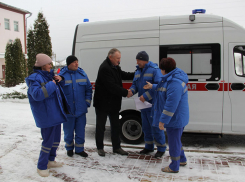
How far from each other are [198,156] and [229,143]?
1.42 metres

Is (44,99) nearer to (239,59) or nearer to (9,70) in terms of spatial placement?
(239,59)

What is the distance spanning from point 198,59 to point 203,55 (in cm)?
12

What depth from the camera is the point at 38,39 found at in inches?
620

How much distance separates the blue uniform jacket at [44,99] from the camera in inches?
137

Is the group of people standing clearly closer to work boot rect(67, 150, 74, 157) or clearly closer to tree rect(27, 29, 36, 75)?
work boot rect(67, 150, 74, 157)

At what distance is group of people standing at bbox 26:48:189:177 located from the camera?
3.55m

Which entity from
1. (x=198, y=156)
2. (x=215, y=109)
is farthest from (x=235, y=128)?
(x=198, y=156)

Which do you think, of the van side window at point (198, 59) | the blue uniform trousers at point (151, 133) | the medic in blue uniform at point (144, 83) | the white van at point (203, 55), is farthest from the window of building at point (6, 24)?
the blue uniform trousers at point (151, 133)

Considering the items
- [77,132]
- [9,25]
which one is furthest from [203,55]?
[9,25]

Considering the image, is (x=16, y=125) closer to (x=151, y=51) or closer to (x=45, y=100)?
(x=45, y=100)

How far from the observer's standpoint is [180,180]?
356 centimetres

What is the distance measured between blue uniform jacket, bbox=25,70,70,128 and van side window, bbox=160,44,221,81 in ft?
8.09

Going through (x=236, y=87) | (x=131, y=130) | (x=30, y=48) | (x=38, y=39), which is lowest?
(x=131, y=130)

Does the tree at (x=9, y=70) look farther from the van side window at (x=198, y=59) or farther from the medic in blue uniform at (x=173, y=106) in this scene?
the medic in blue uniform at (x=173, y=106)
